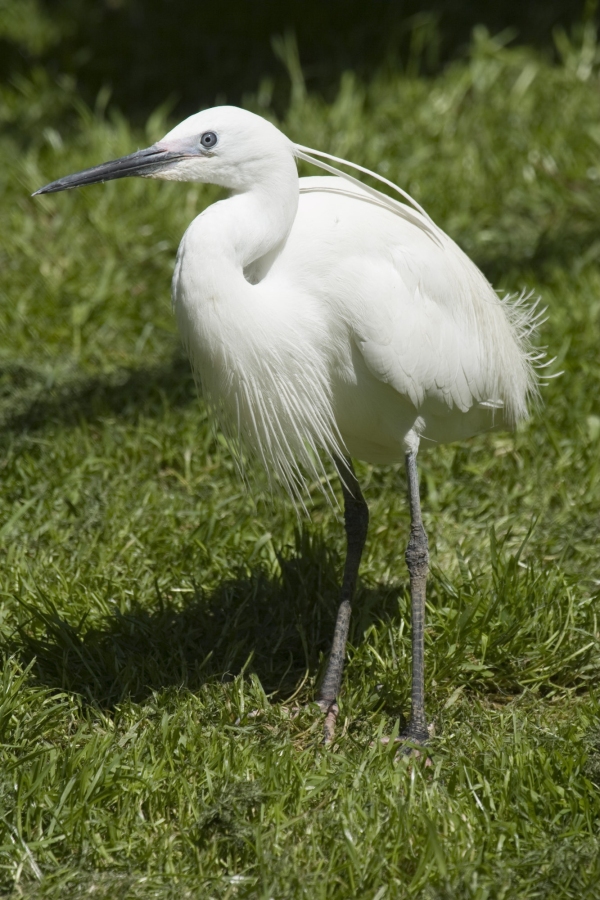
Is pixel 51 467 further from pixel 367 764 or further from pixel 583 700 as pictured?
pixel 583 700

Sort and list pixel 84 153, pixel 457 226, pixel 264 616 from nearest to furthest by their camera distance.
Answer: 1. pixel 264 616
2. pixel 457 226
3. pixel 84 153

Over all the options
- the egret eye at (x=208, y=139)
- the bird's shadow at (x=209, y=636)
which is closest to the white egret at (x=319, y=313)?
the egret eye at (x=208, y=139)

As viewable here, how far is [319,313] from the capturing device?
2863 millimetres

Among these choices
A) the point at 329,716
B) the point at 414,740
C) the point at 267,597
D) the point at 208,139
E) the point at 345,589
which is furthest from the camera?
the point at 267,597

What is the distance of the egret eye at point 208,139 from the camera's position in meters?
2.77

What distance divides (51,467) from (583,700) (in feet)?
7.03

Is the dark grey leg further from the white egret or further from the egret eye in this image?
the egret eye

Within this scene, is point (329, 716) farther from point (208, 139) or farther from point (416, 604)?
point (208, 139)

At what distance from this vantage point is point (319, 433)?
3018 millimetres

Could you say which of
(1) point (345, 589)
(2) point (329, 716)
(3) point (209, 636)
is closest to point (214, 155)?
(1) point (345, 589)

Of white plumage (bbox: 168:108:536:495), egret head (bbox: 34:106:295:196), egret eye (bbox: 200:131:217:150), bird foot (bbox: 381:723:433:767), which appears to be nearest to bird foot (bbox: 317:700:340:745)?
bird foot (bbox: 381:723:433:767)

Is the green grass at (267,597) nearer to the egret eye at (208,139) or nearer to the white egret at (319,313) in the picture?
the white egret at (319,313)

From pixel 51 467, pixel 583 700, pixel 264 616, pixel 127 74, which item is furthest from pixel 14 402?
pixel 127 74

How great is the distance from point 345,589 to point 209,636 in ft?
1.57
